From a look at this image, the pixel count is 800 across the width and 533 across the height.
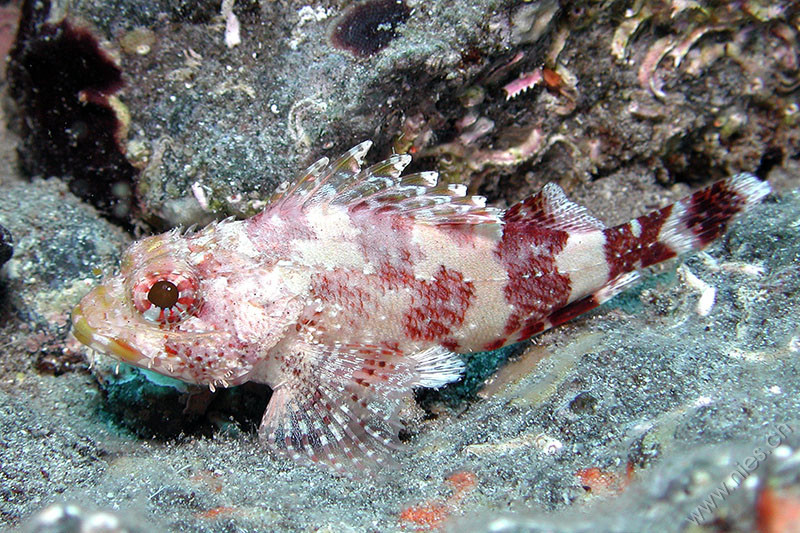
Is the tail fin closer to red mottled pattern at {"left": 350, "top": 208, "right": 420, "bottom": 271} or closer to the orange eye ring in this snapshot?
red mottled pattern at {"left": 350, "top": 208, "right": 420, "bottom": 271}

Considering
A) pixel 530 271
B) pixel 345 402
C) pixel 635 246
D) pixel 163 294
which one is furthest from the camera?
pixel 635 246

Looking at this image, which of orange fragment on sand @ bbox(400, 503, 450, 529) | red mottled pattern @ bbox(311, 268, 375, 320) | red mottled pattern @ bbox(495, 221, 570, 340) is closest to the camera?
orange fragment on sand @ bbox(400, 503, 450, 529)

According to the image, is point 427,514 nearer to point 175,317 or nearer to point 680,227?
point 175,317

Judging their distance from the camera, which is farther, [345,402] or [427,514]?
[345,402]

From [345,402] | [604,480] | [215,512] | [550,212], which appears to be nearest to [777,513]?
[604,480]

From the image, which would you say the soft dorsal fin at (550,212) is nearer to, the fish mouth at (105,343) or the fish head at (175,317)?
the fish head at (175,317)

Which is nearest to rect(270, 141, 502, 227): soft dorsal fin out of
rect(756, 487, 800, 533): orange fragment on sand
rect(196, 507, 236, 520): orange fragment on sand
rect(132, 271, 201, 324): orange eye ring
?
rect(132, 271, 201, 324): orange eye ring

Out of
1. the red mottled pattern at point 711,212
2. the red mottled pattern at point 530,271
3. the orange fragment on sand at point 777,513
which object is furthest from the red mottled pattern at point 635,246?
the orange fragment on sand at point 777,513
